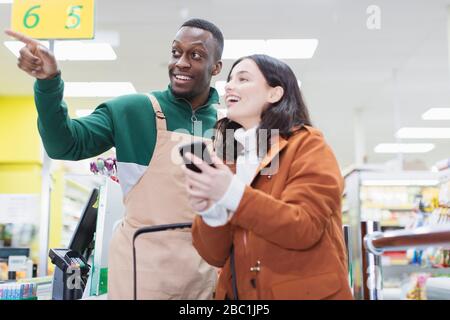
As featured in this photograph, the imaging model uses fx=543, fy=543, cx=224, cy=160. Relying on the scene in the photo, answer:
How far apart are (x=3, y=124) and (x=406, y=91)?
596 centimetres

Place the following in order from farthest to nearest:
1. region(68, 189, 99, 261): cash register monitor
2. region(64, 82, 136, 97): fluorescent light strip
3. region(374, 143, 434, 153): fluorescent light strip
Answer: region(374, 143, 434, 153): fluorescent light strip, region(64, 82, 136, 97): fluorescent light strip, region(68, 189, 99, 261): cash register monitor

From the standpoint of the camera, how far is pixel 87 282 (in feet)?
5.61

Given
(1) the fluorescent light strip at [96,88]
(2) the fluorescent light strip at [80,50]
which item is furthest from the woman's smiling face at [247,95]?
(1) the fluorescent light strip at [96,88]

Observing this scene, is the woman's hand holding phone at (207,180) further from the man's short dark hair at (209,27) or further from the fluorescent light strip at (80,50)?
the fluorescent light strip at (80,50)

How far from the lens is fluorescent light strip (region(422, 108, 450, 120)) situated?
8992 mm

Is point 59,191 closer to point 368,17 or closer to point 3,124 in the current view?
point 3,124

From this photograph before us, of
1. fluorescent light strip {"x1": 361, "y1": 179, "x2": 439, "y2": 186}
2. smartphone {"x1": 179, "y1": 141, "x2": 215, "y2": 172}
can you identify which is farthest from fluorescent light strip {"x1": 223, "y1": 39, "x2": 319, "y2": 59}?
smartphone {"x1": 179, "y1": 141, "x2": 215, "y2": 172}

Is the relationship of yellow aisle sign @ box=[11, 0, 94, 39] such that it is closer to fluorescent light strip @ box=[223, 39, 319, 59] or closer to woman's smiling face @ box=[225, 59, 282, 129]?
woman's smiling face @ box=[225, 59, 282, 129]

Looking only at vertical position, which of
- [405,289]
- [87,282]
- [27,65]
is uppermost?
[27,65]

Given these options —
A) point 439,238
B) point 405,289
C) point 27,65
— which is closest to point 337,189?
point 439,238

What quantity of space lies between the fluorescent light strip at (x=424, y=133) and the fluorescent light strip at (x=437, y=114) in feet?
2.76

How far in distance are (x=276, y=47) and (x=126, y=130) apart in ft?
15.2

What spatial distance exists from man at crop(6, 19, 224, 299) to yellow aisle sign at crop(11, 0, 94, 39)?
5.71 feet

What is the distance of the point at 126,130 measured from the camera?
1.46m
